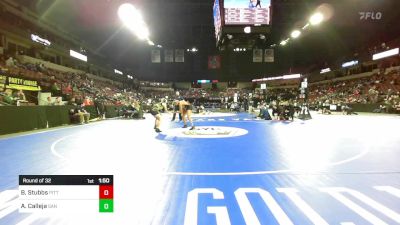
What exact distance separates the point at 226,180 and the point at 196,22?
26.1 m

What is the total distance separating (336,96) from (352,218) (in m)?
44.6

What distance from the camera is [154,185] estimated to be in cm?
480

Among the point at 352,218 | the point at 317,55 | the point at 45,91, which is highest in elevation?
the point at 317,55

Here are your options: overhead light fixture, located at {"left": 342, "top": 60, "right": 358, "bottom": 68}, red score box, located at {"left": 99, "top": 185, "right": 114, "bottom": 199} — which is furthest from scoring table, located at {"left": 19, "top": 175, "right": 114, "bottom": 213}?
overhead light fixture, located at {"left": 342, "top": 60, "right": 358, "bottom": 68}

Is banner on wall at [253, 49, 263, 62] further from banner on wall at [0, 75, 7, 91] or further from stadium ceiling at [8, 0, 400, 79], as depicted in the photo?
banner on wall at [0, 75, 7, 91]

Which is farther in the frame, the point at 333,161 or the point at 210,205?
the point at 333,161

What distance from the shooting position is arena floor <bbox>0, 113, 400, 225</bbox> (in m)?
3.52

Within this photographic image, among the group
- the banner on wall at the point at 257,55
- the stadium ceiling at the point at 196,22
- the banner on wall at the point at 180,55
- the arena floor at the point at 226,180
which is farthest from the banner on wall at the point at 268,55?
the arena floor at the point at 226,180

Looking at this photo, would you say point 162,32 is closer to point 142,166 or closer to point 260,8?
point 260,8

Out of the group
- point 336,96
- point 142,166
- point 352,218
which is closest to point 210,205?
point 352,218

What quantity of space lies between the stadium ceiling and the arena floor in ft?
39.0

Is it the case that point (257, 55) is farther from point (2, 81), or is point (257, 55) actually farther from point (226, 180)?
point (226, 180)

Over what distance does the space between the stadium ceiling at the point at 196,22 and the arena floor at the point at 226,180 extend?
11.9 metres

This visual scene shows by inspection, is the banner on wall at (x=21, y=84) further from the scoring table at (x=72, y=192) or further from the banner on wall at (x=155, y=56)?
the scoring table at (x=72, y=192)
